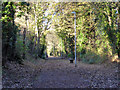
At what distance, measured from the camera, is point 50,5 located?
25.7 metres


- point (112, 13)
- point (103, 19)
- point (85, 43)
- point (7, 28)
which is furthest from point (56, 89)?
point (85, 43)

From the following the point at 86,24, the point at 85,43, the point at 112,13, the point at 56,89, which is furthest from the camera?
the point at 85,43

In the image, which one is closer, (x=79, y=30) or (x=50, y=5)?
(x=50, y=5)

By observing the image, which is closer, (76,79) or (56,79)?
(56,79)

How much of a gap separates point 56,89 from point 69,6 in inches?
702

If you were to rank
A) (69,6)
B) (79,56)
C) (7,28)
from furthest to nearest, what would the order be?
(79,56), (69,6), (7,28)

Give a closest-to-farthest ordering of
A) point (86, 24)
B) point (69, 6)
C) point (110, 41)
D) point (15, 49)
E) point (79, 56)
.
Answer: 1. point (15, 49)
2. point (110, 41)
3. point (69, 6)
4. point (86, 24)
5. point (79, 56)

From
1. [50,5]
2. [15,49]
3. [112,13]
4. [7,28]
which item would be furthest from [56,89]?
[50,5]

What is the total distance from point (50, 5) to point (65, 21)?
437 cm

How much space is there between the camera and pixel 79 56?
114ft

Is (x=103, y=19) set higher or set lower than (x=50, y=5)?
lower

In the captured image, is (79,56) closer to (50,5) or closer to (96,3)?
(50,5)

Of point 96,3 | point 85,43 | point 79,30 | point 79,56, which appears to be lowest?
point 79,56

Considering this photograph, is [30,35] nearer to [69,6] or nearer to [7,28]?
[69,6]
